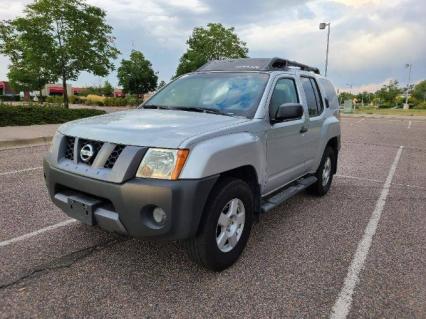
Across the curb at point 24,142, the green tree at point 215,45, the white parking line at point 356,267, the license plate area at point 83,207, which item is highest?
the green tree at point 215,45

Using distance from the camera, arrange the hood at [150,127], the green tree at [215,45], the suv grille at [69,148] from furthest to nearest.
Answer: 1. the green tree at [215,45]
2. the suv grille at [69,148]
3. the hood at [150,127]

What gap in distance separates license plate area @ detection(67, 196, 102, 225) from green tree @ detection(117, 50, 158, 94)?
1581 inches

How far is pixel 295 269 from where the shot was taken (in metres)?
3.36

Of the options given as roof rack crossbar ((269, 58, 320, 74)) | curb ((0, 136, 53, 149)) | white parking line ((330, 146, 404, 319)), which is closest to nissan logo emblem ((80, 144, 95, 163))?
white parking line ((330, 146, 404, 319))

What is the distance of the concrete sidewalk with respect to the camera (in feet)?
32.3

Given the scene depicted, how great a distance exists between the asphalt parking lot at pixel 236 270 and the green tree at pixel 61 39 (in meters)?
14.4

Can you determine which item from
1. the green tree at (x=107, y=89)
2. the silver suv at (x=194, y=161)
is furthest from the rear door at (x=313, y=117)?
the green tree at (x=107, y=89)

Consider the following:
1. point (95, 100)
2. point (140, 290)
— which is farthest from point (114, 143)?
point (95, 100)

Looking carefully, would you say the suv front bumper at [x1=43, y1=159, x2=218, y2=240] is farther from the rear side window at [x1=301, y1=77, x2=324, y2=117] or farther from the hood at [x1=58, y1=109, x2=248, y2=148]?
the rear side window at [x1=301, y1=77, x2=324, y2=117]

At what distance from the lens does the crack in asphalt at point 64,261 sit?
3.04 metres

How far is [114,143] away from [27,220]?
7.18ft

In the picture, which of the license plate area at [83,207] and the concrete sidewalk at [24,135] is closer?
the license plate area at [83,207]

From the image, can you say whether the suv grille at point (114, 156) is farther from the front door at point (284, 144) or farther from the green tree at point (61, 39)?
the green tree at point (61, 39)

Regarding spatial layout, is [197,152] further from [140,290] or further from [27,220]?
[27,220]
